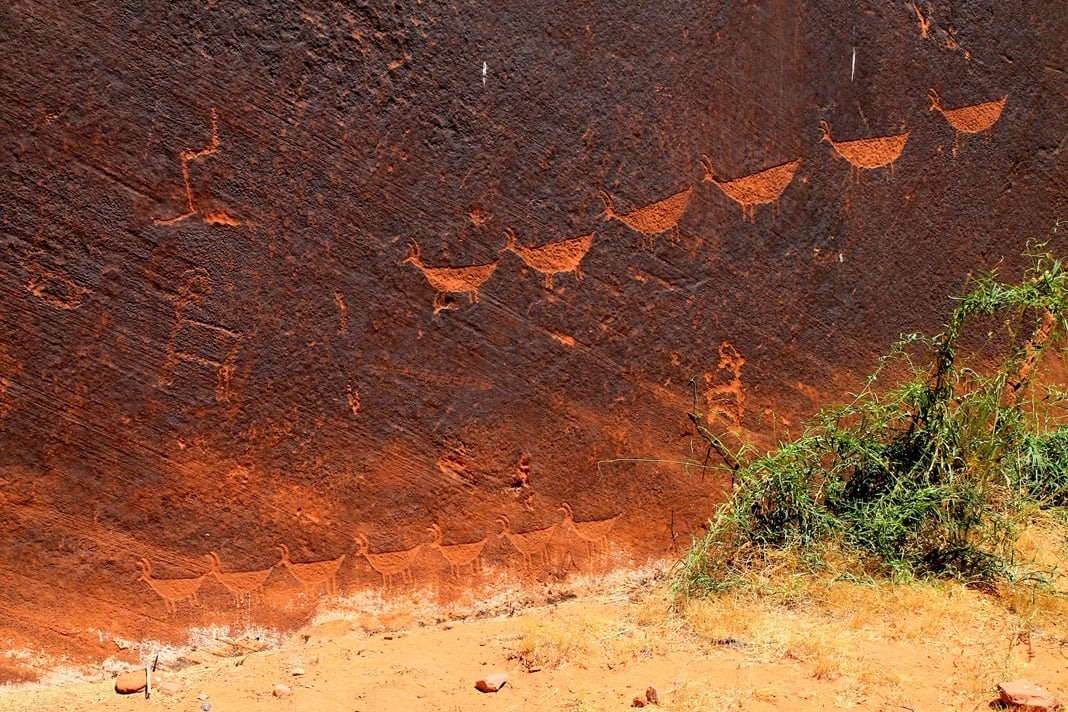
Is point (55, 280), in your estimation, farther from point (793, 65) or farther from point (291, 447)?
point (793, 65)

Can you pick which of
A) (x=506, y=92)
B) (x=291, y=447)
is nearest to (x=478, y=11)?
(x=506, y=92)

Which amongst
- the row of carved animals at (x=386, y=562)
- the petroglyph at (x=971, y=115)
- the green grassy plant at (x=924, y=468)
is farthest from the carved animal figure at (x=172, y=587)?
the petroglyph at (x=971, y=115)

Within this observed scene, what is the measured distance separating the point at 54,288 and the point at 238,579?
807 mm

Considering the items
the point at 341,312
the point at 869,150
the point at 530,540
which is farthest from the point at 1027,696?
the point at 341,312

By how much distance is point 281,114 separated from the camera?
2.78 metres

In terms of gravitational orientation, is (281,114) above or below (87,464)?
above

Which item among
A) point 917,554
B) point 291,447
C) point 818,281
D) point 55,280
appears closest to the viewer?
point 55,280

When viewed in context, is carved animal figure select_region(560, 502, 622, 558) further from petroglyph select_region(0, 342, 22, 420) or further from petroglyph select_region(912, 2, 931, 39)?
petroglyph select_region(912, 2, 931, 39)

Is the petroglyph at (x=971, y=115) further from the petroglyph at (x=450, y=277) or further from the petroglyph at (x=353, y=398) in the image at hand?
the petroglyph at (x=353, y=398)

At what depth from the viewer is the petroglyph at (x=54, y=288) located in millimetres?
2617

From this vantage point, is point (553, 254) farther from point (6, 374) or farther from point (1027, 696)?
point (1027, 696)

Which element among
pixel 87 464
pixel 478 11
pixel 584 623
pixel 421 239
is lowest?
pixel 584 623

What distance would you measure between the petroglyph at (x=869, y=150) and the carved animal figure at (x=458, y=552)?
150cm

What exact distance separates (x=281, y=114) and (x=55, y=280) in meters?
0.64
